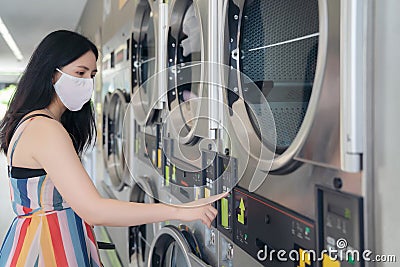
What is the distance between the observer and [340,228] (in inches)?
37.3

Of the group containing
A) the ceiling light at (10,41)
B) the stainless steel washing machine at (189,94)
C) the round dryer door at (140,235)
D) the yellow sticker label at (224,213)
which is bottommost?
the round dryer door at (140,235)

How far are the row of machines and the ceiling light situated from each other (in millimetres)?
5771

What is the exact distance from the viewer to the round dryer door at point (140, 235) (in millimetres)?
2674

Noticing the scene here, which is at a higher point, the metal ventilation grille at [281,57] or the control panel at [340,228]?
the metal ventilation grille at [281,57]

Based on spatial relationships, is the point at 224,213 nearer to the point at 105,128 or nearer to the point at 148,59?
the point at 148,59

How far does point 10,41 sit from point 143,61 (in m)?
7.26

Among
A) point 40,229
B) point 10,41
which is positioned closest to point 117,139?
point 40,229

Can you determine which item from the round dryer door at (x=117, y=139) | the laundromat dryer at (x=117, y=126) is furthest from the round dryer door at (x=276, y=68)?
the round dryer door at (x=117, y=139)

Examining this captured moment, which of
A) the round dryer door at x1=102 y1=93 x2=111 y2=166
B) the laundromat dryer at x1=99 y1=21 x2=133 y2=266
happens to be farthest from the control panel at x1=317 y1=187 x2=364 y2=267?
the round dryer door at x1=102 y1=93 x2=111 y2=166

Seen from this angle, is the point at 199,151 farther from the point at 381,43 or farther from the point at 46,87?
the point at 381,43

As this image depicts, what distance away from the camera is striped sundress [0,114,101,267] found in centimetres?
169

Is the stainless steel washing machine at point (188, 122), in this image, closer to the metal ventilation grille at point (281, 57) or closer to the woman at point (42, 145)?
the metal ventilation grille at point (281, 57)

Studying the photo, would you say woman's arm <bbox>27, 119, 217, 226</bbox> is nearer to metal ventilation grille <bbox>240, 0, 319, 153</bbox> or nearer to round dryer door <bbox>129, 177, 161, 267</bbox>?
metal ventilation grille <bbox>240, 0, 319, 153</bbox>

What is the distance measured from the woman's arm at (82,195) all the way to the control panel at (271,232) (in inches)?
3.2
